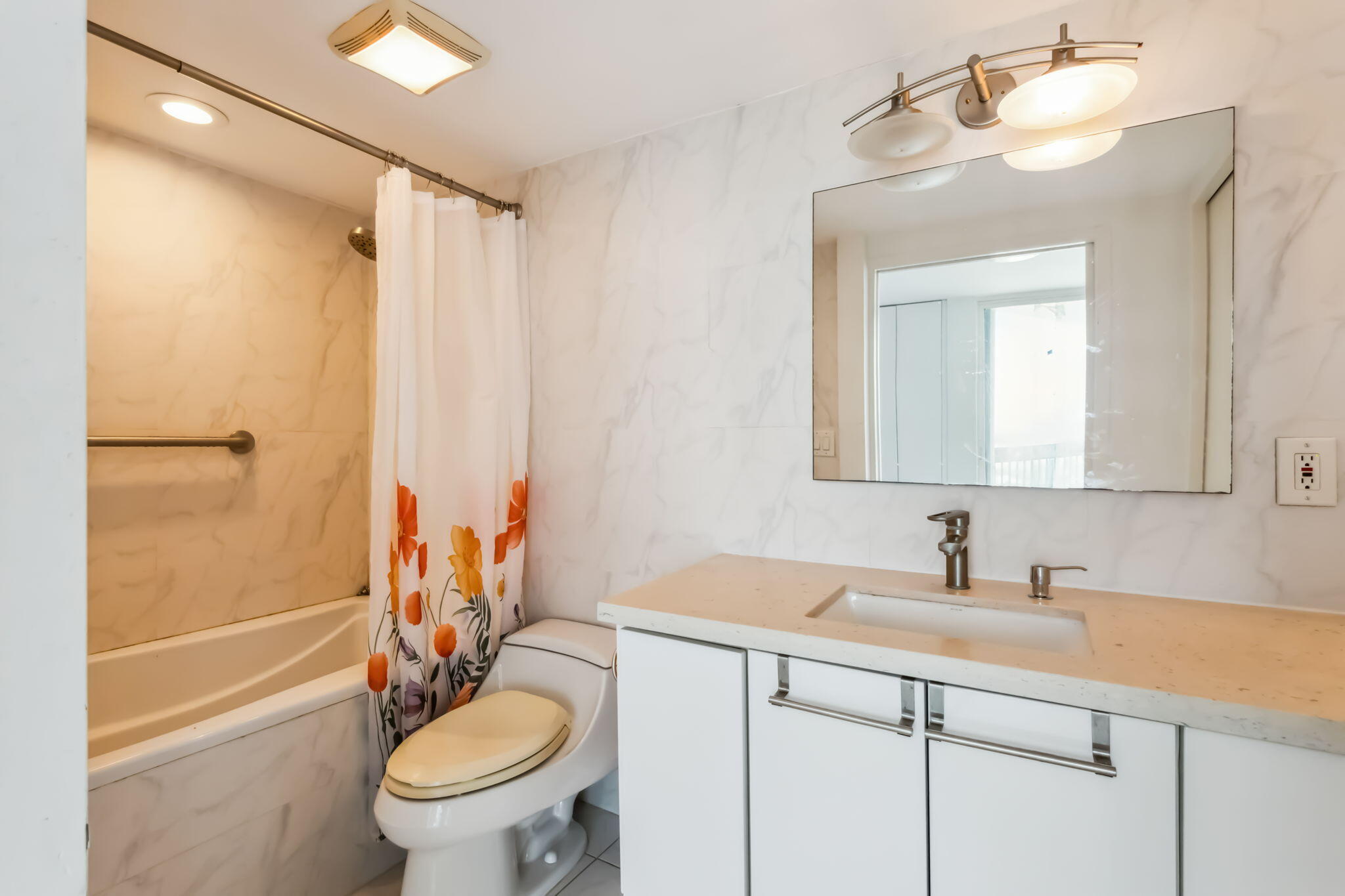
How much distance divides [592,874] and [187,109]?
2.46 metres

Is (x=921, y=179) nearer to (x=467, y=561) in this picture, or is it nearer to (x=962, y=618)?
(x=962, y=618)

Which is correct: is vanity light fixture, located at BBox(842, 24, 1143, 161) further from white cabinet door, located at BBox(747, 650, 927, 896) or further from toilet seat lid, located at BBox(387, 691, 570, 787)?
toilet seat lid, located at BBox(387, 691, 570, 787)

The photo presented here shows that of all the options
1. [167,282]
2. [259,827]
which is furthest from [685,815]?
[167,282]

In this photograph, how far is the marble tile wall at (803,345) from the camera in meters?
1.13

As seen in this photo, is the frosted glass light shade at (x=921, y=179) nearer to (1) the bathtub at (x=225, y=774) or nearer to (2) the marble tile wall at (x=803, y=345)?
(2) the marble tile wall at (x=803, y=345)

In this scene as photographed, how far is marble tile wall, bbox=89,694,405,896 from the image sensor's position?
1.30 meters

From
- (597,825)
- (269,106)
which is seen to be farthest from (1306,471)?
(269,106)

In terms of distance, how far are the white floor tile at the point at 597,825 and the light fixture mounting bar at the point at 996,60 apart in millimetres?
2109

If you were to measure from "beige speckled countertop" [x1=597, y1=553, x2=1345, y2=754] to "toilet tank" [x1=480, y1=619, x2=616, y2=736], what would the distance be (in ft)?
1.59

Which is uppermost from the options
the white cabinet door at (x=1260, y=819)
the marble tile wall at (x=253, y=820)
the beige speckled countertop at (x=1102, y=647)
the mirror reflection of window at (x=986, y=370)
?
the mirror reflection of window at (x=986, y=370)

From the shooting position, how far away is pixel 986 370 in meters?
1.39

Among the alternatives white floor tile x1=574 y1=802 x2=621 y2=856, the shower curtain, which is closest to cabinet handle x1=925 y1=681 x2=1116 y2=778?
white floor tile x1=574 y1=802 x2=621 y2=856

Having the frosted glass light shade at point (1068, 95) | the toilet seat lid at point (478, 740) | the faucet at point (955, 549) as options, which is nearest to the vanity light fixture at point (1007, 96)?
the frosted glass light shade at point (1068, 95)

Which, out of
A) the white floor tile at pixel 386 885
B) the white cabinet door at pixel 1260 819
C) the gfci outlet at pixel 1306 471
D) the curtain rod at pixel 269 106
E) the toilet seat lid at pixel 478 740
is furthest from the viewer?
the white floor tile at pixel 386 885
